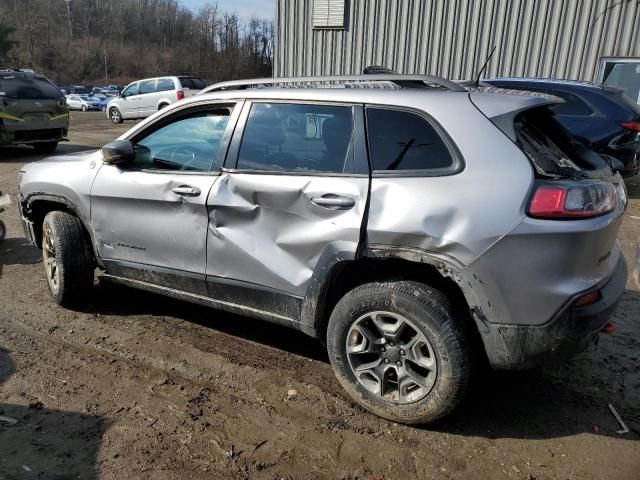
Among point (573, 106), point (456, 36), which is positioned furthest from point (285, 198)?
point (456, 36)

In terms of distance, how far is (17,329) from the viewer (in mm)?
3832

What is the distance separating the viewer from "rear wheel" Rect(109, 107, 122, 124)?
22578 millimetres

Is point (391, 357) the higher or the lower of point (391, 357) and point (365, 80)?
the lower

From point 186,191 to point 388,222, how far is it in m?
1.38

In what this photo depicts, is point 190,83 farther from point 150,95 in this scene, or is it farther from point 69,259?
point 69,259

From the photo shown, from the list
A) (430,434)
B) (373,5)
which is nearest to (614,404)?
(430,434)

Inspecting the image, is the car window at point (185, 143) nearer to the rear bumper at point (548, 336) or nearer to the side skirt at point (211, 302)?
the side skirt at point (211, 302)

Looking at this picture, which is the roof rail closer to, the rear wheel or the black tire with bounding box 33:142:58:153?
the black tire with bounding box 33:142:58:153

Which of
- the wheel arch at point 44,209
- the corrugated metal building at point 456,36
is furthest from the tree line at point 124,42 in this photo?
the wheel arch at point 44,209

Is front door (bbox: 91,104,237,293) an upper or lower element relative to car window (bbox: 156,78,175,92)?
upper

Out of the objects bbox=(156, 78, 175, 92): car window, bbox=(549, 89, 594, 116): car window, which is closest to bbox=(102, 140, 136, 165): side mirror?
bbox=(549, 89, 594, 116): car window

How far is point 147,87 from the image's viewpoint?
68.1 ft

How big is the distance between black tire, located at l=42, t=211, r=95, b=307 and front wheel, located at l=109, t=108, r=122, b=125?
20.2 m

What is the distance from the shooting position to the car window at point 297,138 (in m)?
2.91
